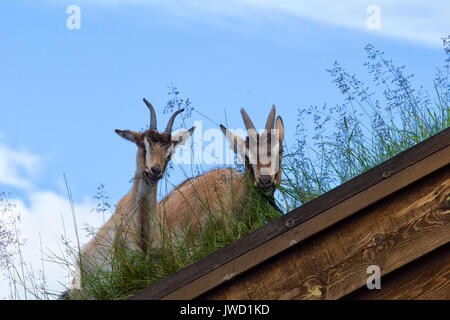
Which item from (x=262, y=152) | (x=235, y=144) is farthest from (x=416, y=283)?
(x=235, y=144)

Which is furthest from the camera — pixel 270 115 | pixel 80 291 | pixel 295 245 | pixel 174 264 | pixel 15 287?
pixel 270 115

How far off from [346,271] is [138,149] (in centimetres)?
446

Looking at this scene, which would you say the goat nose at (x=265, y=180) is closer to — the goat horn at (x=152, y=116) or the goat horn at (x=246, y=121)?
the goat horn at (x=246, y=121)

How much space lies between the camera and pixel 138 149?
7402 mm

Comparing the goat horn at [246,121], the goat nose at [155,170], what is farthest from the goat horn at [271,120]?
the goat nose at [155,170]

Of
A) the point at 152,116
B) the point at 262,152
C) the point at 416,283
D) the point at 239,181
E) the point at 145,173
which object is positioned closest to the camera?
the point at 416,283

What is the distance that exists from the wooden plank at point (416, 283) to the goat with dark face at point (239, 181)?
5.99 ft

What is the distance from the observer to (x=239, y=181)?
20.3 ft

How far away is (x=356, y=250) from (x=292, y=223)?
42 centimetres

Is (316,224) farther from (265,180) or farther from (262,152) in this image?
(262,152)

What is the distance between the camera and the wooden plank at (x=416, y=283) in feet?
11.6

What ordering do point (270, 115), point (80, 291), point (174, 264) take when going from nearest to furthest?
1. point (174, 264)
2. point (80, 291)
3. point (270, 115)

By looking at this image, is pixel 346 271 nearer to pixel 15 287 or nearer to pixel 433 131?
pixel 433 131
